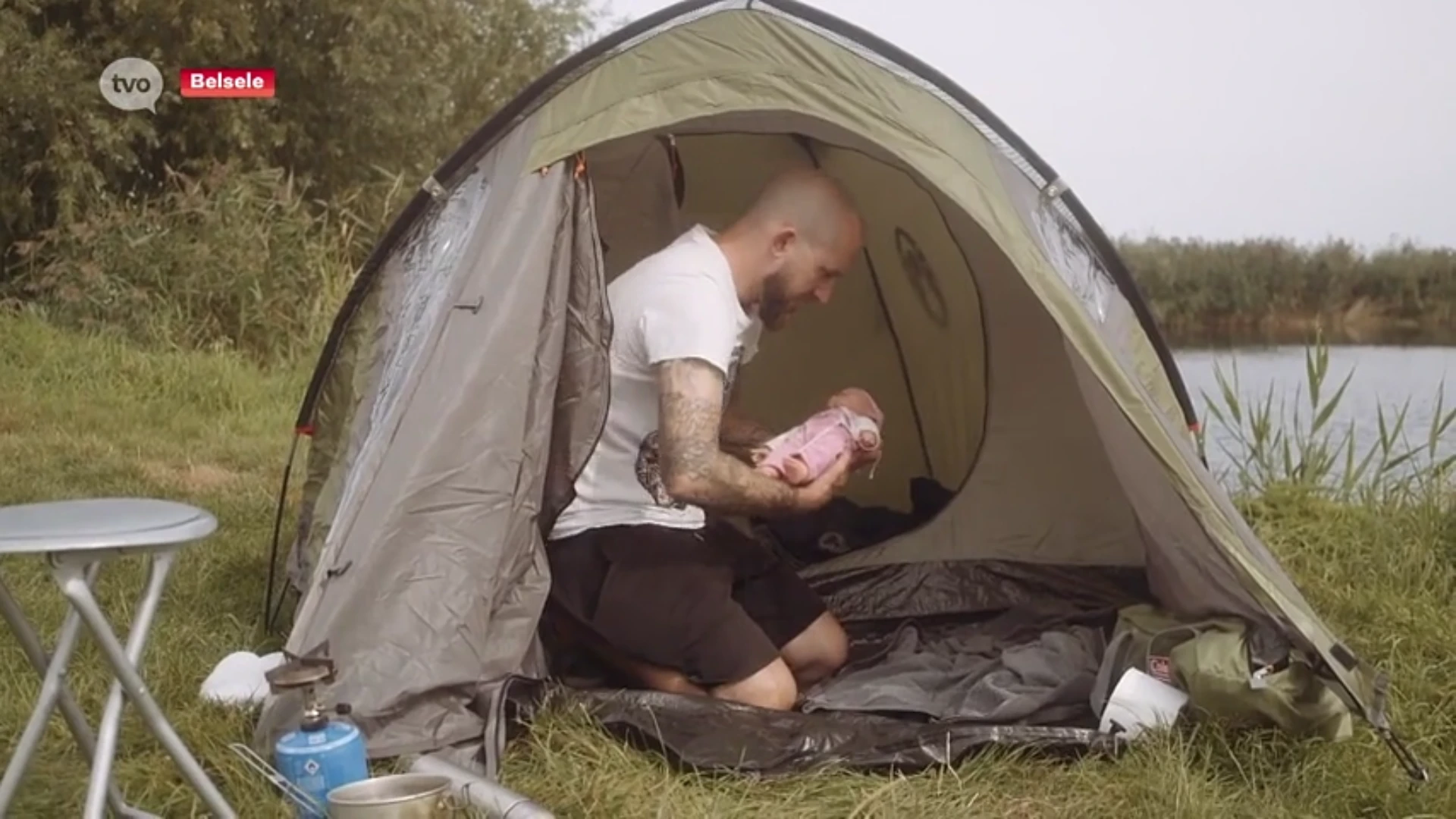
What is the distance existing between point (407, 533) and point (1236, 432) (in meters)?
3.00

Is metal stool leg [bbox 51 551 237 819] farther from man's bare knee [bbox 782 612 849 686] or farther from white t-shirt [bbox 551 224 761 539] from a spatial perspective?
man's bare knee [bbox 782 612 849 686]

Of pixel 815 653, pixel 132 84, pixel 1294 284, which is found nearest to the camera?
pixel 815 653

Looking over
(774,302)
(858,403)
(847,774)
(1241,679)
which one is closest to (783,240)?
(774,302)

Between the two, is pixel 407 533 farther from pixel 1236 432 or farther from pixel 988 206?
pixel 1236 432

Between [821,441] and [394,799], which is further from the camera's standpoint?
[821,441]

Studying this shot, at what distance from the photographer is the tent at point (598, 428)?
2.29m

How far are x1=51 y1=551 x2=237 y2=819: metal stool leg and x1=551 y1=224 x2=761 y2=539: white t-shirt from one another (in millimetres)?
916

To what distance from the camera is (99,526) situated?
5.47 ft

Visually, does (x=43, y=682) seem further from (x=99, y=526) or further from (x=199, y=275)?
(x=199, y=275)

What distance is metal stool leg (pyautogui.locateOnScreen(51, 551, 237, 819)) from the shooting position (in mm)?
1649

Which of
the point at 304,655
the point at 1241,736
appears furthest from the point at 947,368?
the point at 304,655

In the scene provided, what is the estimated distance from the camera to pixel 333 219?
852cm

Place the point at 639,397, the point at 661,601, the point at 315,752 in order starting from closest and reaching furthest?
the point at 315,752 → the point at 661,601 → the point at 639,397

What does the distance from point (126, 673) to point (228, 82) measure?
26.0ft
